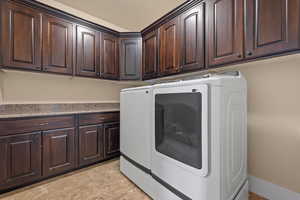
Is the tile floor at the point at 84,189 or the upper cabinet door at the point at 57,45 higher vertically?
the upper cabinet door at the point at 57,45


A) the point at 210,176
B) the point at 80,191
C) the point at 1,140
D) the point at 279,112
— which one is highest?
the point at 279,112

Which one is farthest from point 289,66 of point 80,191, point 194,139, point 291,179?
point 80,191

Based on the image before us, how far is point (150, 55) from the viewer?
254 cm

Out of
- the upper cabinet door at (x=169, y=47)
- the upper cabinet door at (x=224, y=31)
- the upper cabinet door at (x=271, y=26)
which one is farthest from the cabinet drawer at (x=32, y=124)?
the upper cabinet door at (x=271, y=26)

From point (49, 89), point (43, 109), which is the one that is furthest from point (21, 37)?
point (43, 109)

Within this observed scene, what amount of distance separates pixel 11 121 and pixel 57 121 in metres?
0.46

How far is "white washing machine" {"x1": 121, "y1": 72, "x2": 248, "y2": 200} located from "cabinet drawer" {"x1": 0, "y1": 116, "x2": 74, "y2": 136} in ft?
3.90

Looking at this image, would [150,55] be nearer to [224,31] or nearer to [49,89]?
[224,31]

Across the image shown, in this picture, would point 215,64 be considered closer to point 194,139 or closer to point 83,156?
point 194,139

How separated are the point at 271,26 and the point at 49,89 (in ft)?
9.53

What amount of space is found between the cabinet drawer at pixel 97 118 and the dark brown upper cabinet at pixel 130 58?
2.46 ft

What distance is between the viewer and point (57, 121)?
6.50ft

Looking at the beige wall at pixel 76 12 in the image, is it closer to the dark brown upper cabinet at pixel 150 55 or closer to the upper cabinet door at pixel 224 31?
the dark brown upper cabinet at pixel 150 55

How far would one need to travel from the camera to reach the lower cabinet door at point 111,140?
8.17 ft
